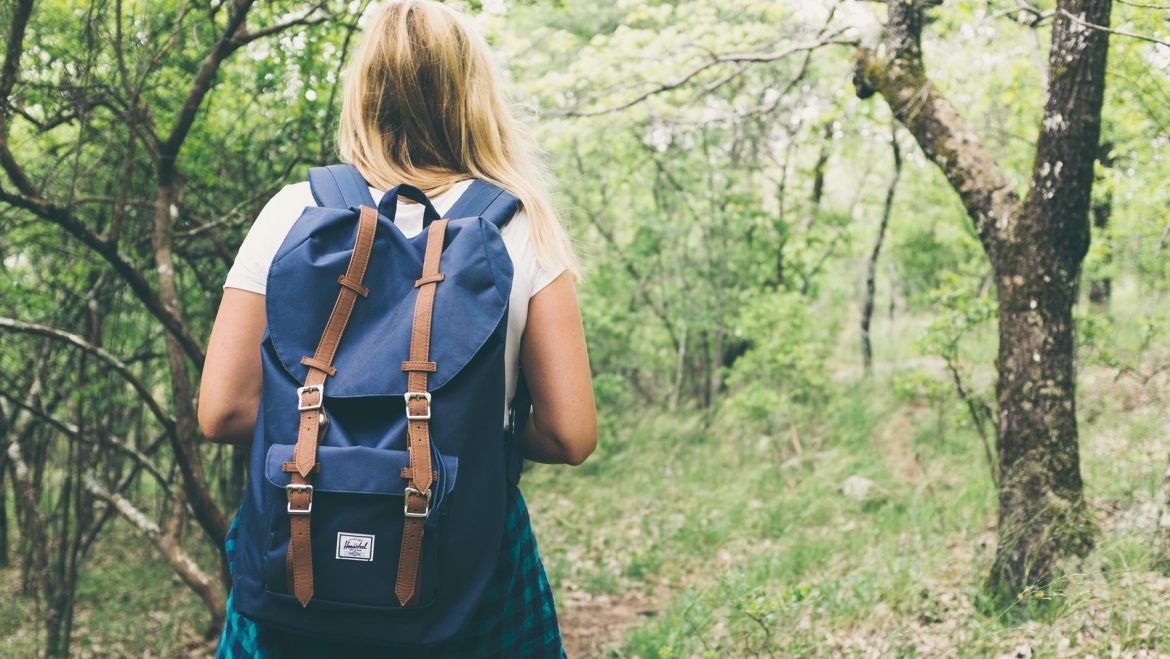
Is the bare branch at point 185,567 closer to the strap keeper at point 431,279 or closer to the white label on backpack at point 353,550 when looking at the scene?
the white label on backpack at point 353,550

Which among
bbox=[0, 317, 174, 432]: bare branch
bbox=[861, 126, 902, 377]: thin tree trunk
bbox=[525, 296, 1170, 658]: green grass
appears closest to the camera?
bbox=[0, 317, 174, 432]: bare branch

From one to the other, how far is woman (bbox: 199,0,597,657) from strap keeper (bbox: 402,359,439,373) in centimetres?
22

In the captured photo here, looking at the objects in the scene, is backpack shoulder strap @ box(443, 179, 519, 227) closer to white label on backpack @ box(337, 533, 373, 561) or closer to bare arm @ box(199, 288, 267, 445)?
bare arm @ box(199, 288, 267, 445)

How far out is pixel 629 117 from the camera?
802cm

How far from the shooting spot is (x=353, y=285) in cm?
128

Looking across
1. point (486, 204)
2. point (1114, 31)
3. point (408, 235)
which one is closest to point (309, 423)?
point (408, 235)

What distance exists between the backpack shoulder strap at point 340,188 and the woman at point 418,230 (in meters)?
0.03

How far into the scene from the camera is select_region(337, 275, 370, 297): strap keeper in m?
1.28

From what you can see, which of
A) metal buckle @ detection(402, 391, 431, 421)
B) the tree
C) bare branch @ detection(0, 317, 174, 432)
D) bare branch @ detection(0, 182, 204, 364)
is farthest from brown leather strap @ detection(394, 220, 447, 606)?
the tree

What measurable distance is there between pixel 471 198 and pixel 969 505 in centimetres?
492

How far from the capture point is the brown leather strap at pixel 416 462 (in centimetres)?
120

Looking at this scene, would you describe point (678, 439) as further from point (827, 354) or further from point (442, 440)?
point (442, 440)

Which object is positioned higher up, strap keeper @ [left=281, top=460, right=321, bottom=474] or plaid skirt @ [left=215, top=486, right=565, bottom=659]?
strap keeper @ [left=281, top=460, right=321, bottom=474]

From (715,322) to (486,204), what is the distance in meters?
8.92
